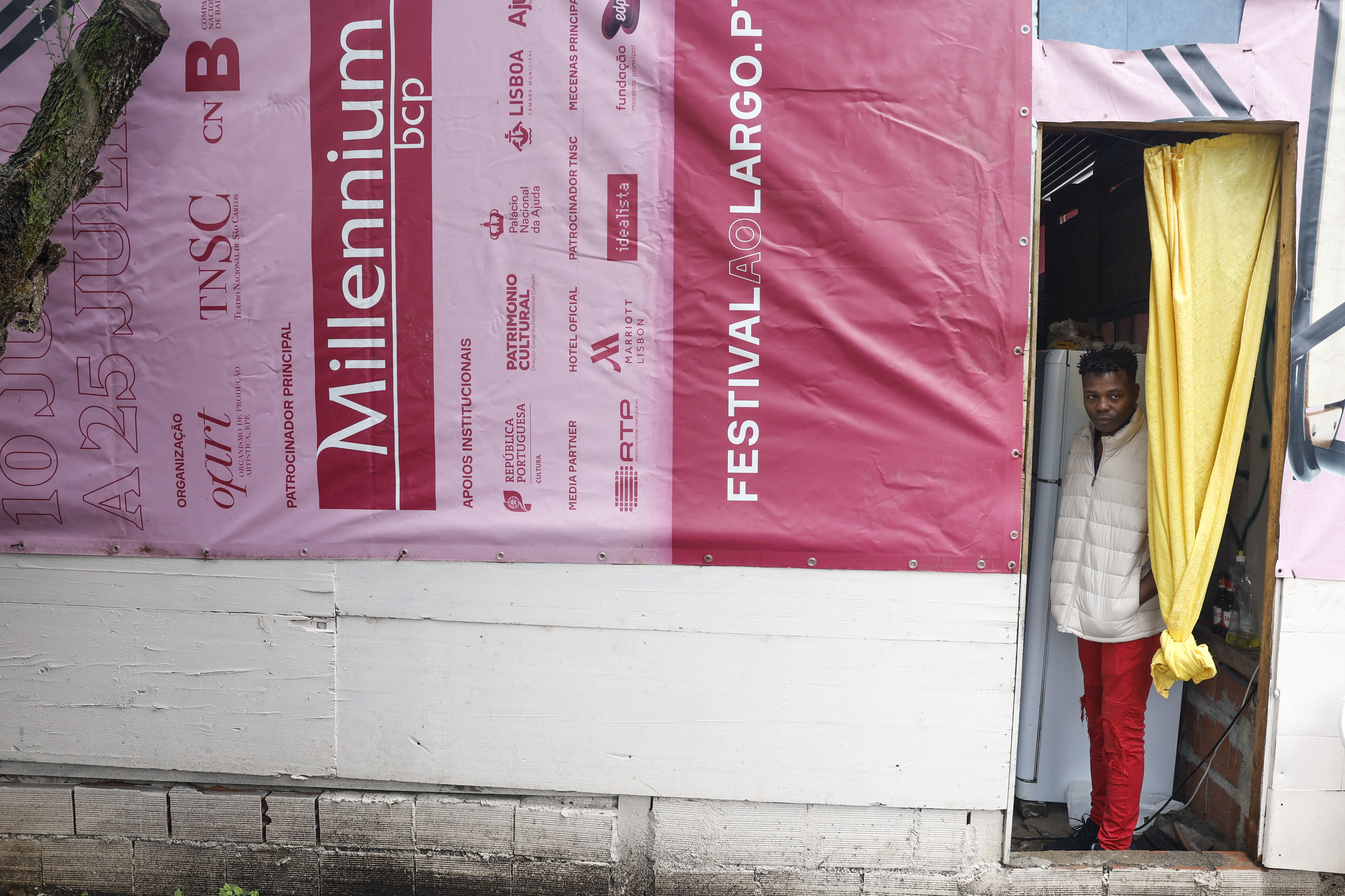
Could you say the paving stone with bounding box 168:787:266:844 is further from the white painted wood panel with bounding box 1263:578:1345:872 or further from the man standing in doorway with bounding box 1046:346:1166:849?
→ the white painted wood panel with bounding box 1263:578:1345:872

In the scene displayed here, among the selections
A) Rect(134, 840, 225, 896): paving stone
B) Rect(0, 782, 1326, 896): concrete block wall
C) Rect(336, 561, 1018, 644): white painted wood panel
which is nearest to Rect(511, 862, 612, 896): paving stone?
Rect(0, 782, 1326, 896): concrete block wall

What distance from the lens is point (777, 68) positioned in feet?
8.57

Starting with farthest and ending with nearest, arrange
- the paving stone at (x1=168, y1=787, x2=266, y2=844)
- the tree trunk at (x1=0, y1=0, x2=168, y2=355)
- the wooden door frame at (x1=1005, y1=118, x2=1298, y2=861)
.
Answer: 1. the paving stone at (x1=168, y1=787, x2=266, y2=844)
2. the wooden door frame at (x1=1005, y1=118, x2=1298, y2=861)
3. the tree trunk at (x1=0, y1=0, x2=168, y2=355)

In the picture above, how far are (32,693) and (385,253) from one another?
2158mm

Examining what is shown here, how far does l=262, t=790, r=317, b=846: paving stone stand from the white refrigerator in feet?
9.39

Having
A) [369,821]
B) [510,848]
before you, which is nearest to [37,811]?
[369,821]

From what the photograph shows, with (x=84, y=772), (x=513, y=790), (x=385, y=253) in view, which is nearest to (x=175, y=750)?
(x=84, y=772)

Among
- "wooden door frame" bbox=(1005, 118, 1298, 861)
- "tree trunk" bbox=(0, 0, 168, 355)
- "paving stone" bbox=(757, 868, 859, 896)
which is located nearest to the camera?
"tree trunk" bbox=(0, 0, 168, 355)

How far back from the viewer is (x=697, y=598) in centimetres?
274

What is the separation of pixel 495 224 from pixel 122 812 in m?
2.64

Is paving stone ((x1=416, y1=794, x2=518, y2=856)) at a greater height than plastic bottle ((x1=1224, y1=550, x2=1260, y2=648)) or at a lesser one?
lesser

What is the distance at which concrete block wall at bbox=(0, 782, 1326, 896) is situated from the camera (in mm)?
2748

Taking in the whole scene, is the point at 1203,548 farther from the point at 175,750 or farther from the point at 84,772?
the point at 84,772

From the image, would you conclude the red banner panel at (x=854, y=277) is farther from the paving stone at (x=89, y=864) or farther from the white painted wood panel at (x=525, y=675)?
the paving stone at (x=89, y=864)
